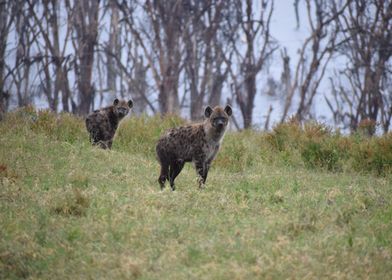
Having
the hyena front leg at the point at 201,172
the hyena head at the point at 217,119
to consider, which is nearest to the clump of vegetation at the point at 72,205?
the hyena front leg at the point at 201,172

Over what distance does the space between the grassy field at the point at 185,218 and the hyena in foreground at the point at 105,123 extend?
1.51 ft

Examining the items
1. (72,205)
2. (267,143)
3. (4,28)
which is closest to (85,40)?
(4,28)

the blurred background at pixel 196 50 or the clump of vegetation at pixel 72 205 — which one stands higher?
the blurred background at pixel 196 50

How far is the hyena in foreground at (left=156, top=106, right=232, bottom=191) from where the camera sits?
9766 millimetres

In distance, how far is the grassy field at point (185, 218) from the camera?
667 centimetres

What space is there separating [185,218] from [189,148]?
2.00 m

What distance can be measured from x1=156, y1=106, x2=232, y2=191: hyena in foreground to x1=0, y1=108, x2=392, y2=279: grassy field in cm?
Result: 27

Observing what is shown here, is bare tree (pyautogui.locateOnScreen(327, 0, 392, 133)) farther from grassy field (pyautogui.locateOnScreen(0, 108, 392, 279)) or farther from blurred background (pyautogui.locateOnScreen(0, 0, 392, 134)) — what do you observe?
grassy field (pyautogui.locateOnScreen(0, 108, 392, 279))

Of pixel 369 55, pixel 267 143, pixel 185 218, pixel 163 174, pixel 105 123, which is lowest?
pixel 185 218

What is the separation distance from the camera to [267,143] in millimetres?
14430

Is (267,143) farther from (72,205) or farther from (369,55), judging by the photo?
(369,55)

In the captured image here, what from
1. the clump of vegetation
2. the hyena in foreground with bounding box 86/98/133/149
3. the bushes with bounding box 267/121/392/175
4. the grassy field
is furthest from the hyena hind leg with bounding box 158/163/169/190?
the bushes with bounding box 267/121/392/175

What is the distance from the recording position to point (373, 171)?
492 inches

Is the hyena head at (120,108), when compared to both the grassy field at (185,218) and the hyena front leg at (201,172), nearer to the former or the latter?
the grassy field at (185,218)
